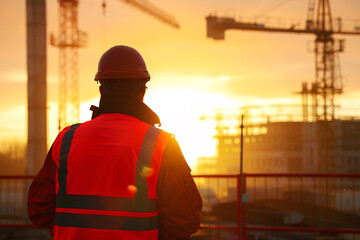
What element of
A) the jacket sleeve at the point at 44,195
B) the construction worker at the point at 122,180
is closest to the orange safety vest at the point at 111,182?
the construction worker at the point at 122,180

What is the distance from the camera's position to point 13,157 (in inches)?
3063

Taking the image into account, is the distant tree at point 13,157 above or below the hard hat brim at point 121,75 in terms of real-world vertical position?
below

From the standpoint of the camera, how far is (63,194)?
200 centimetres

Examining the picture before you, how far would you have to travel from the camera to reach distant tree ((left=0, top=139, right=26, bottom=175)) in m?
71.4

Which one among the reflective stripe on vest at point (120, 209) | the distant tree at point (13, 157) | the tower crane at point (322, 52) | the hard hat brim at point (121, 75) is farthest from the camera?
the distant tree at point (13, 157)

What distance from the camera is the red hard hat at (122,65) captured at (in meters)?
2.14

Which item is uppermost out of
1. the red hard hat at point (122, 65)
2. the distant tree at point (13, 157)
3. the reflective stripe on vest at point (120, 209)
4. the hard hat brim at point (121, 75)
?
the red hard hat at point (122, 65)

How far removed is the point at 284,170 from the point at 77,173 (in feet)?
179

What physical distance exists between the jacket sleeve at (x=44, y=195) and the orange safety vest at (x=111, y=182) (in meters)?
0.17

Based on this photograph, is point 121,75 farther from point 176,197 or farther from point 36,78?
point 36,78

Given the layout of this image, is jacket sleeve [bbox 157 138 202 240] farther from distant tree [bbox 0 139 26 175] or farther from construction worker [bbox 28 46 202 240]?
distant tree [bbox 0 139 26 175]

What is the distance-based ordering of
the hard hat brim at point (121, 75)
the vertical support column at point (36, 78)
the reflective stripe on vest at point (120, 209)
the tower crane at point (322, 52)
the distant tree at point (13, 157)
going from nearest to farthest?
the reflective stripe on vest at point (120, 209) → the hard hat brim at point (121, 75) → the vertical support column at point (36, 78) → the tower crane at point (322, 52) → the distant tree at point (13, 157)

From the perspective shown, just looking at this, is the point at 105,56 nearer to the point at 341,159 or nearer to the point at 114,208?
the point at 114,208

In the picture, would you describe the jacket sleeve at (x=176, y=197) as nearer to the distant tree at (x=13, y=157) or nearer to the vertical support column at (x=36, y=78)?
the vertical support column at (x=36, y=78)
